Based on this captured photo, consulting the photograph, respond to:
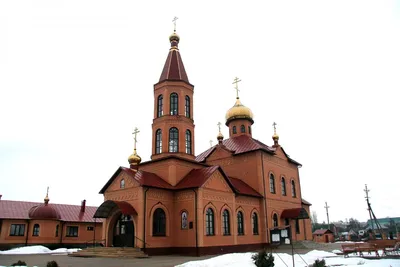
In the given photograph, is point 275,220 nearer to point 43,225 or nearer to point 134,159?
point 134,159

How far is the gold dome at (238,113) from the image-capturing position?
3345 cm

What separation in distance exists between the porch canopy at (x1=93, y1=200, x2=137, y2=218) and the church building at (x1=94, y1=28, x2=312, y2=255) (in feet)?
0.19

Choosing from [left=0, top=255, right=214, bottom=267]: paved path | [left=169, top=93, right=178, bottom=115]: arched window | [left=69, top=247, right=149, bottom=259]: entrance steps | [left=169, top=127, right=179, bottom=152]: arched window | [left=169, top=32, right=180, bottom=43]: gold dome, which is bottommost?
Answer: [left=0, top=255, right=214, bottom=267]: paved path

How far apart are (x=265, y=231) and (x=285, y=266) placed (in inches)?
534

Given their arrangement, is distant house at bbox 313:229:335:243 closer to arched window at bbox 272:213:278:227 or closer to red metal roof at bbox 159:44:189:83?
arched window at bbox 272:213:278:227

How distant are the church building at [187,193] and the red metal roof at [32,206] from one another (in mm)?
13368

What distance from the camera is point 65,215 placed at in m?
35.9

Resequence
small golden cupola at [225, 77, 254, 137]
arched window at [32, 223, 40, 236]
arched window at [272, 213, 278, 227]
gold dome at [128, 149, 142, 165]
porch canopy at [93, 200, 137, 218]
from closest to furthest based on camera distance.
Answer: porch canopy at [93, 200, 137, 218] → gold dome at [128, 149, 142, 165] → arched window at [272, 213, 278, 227] → arched window at [32, 223, 40, 236] → small golden cupola at [225, 77, 254, 137]

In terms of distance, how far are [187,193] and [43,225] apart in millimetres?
18043

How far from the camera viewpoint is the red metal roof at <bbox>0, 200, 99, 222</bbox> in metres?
32.3

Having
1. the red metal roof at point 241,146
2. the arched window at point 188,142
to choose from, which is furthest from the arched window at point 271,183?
the arched window at point 188,142

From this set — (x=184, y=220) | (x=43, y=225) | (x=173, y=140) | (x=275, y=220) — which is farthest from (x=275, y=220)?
(x=43, y=225)

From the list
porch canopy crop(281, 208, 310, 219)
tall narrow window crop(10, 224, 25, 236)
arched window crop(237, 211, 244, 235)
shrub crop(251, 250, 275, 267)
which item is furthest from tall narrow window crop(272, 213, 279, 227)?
tall narrow window crop(10, 224, 25, 236)

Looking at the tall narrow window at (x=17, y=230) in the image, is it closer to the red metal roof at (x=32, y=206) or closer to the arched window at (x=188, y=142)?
the red metal roof at (x=32, y=206)
